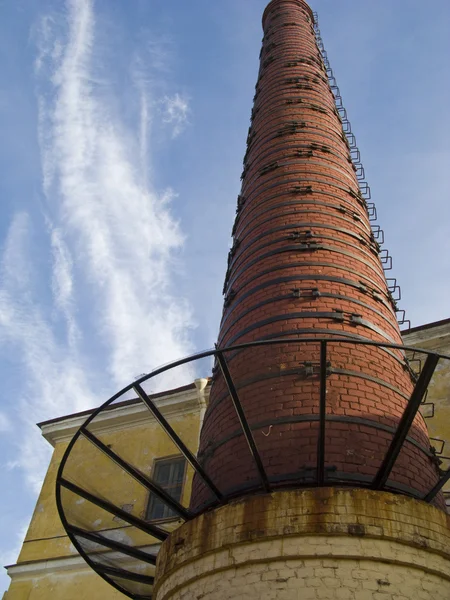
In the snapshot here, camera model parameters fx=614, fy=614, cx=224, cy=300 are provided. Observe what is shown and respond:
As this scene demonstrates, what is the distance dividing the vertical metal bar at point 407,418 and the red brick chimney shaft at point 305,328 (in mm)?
307

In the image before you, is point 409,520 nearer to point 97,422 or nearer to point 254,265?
point 254,265

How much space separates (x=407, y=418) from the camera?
15.5ft

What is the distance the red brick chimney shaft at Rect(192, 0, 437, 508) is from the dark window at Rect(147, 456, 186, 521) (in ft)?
15.3

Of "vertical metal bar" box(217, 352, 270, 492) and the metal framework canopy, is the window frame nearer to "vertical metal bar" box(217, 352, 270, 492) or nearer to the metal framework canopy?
the metal framework canopy

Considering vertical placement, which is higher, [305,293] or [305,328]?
[305,293]

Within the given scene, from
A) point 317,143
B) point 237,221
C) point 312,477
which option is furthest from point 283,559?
point 317,143

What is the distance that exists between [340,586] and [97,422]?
32.5ft

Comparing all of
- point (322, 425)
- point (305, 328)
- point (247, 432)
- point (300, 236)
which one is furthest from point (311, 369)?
point (300, 236)

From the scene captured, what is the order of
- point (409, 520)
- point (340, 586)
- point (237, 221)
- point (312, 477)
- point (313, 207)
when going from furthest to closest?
point (237, 221), point (313, 207), point (312, 477), point (409, 520), point (340, 586)

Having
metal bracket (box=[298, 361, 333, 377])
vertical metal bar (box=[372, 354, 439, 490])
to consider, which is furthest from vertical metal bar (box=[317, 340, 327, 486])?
metal bracket (box=[298, 361, 333, 377])

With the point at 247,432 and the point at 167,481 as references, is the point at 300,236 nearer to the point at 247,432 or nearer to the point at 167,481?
the point at 247,432

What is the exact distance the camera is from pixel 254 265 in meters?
8.09

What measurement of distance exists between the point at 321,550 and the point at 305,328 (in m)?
2.59

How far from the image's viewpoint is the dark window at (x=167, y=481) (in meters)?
11.4
